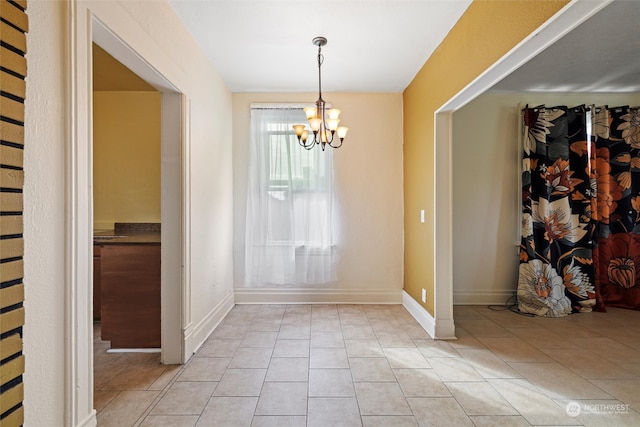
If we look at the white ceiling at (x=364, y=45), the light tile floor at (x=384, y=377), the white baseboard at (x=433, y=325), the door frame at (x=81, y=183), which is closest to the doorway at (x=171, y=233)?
the light tile floor at (x=384, y=377)

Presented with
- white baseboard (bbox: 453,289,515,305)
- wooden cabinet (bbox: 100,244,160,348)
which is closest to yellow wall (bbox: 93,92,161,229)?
wooden cabinet (bbox: 100,244,160,348)

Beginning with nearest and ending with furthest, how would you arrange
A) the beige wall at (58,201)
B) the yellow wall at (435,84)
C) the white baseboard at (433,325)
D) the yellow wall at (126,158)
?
the beige wall at (58,201) → the yellow wall at (435,84) → the white baseboard at (433,325) → the yellow wall at (126,158)

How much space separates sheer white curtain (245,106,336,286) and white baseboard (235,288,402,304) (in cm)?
15

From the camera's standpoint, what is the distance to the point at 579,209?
364cm

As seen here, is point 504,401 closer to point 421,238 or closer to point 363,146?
point 421,238

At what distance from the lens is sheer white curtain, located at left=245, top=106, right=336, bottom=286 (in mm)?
Result: 3887

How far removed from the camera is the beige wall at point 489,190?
3.91 meters

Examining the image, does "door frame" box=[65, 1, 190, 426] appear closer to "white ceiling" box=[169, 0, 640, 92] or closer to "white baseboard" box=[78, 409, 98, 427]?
"white baseboard" box=[78, 409, 98, 427]

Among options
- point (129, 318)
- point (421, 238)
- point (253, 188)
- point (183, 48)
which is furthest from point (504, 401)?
point (183, 48)

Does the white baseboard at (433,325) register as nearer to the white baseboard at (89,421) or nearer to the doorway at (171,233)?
the doorway at (171,233)

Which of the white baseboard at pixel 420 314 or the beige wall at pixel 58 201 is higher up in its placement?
the beige wall at pixel 58 201

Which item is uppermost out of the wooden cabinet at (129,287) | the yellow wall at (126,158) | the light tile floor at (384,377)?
the yellow wall at (126,158)

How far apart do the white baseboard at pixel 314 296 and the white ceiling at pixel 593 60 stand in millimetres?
2852

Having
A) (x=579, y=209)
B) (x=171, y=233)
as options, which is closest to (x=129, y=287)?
(x=171, y=233)
